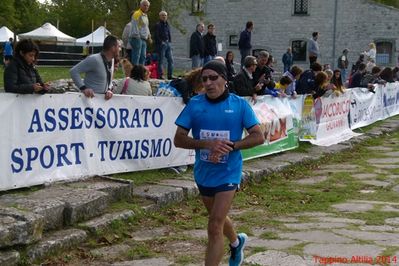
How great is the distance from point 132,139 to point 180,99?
1.22 meters

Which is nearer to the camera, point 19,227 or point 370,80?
point 19,227

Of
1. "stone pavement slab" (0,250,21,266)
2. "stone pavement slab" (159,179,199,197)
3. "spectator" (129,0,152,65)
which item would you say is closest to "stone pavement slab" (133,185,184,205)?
"stone pavement slab" (159,179,199,197)

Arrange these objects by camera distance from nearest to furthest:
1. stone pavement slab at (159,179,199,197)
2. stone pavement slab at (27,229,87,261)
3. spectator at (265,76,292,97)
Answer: stone pavement slab at (27,229,87,261) < stone pavement slab at (159,179,199,197) < spectator at (265,76,292,97)

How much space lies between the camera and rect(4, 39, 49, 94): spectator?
22.2 feet

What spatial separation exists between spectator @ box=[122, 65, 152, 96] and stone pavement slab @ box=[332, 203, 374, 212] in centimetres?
329

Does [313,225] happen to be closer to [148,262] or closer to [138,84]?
[148,262]

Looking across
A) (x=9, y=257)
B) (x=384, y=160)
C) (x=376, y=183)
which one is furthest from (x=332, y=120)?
(x=9, y=257)

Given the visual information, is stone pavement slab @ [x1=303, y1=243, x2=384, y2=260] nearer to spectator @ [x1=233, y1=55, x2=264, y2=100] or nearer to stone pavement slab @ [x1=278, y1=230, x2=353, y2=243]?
stone pavement slab @ [x1=278, y1=230, x2=353, y2=243]

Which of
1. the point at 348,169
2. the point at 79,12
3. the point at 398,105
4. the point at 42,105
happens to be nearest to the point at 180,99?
the point at 42,105

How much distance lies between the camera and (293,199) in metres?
8.28

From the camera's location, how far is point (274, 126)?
11.6 meters

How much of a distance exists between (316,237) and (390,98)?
15719 millimetres

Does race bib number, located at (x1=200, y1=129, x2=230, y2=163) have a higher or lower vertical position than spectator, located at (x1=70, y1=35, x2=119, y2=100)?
lower

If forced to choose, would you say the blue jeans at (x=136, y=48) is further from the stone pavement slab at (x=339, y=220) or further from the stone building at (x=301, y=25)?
the stone building at (x=301, y=25)
